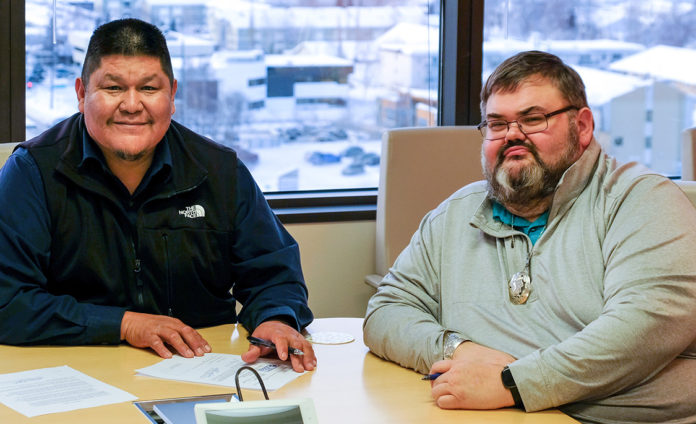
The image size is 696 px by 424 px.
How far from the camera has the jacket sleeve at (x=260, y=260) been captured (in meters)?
2.35

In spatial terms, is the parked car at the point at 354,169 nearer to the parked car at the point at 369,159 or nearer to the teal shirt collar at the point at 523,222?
the parked car at the point at 369,159

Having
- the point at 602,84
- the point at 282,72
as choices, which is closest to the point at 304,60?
the point at 282,72

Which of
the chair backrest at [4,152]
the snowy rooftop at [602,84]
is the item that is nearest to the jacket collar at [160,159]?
the chair backrest at [4,152]

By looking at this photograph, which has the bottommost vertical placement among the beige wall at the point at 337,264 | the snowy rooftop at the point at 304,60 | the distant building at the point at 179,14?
the beige wall at the point at 337,264

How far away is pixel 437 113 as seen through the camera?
4148mm

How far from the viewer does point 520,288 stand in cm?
211

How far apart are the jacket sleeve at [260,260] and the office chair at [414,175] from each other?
1047 mm

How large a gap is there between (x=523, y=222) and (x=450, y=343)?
430mm

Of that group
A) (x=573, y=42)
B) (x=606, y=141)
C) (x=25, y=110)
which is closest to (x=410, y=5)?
(x=573, y=42)

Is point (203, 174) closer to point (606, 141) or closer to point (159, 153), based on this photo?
point (159, 153)

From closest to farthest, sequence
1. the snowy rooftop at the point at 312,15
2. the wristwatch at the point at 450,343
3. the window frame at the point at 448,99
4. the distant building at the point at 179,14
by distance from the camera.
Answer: the wristwatch at the point at 450,343 < the distant building at the point at 179,14 < the snowy rooftop at the point at 312,15 < the window frame at the point at 448,99

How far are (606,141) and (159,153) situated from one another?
258 cm

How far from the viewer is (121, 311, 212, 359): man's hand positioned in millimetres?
2076

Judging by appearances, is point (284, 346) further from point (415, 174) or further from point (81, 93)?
point (415, 174)
